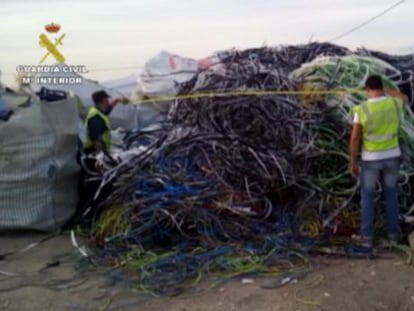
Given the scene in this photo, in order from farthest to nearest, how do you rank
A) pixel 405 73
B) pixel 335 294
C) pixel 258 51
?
1. pixel 258 51
2. pixel 405 73
3. pixel 335 294

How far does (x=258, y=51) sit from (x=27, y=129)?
3947 millimetres

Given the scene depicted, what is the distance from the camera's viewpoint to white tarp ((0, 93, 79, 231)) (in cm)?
777

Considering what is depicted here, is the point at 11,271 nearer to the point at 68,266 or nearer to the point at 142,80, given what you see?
the point at 68,266

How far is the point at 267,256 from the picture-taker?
6.20 metres

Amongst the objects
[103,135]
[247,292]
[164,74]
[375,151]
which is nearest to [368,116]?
[375,151]

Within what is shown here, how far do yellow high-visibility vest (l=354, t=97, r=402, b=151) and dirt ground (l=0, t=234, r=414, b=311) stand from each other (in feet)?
3.56

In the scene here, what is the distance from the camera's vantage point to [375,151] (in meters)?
6.40

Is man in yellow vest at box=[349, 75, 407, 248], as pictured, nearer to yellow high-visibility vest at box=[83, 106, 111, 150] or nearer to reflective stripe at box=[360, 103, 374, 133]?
reflective stripe at box=[360, 103, 374, 133]

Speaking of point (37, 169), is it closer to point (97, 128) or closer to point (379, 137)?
point (97, 128)

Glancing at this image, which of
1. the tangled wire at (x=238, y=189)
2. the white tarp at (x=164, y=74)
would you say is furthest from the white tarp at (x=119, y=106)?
the tangled wire at (x=238, y=189)

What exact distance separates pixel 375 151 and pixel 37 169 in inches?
157

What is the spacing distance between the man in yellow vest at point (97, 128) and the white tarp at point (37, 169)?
24cm

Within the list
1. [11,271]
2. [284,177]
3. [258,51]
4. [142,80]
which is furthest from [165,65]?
[11,271]

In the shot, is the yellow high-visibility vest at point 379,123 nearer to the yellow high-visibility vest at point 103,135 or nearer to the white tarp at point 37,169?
the yellow high-visibility vest at point 103,135
